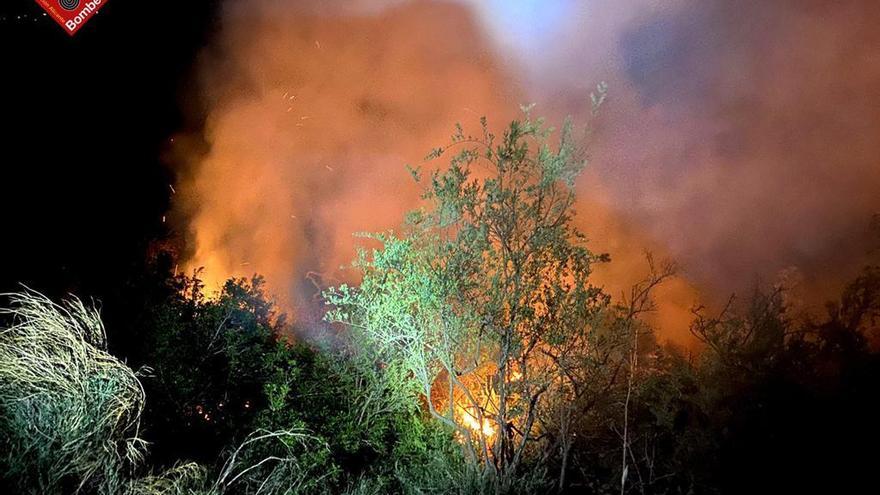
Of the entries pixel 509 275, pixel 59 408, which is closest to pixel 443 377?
pixel 509 275

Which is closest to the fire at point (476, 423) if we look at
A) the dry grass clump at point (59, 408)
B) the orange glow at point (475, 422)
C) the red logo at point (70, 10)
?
the orange glow at point (475, 422)

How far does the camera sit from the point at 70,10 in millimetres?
14492

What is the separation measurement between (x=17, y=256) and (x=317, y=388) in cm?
941

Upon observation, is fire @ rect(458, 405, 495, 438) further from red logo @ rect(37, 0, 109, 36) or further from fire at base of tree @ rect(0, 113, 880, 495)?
red logo @ rect(37, 0, 109, 36)

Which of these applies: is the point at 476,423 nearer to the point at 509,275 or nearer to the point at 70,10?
the point at 509,275

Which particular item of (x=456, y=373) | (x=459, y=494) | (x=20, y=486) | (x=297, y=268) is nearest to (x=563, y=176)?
(x=456, y=373)

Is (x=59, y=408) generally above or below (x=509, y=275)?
below

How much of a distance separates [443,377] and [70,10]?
1914 centimetres

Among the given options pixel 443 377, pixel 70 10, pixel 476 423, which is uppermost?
pixel 70 10

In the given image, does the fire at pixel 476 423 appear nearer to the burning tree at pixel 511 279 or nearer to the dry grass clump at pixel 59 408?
the burning tree at pixel 511 279

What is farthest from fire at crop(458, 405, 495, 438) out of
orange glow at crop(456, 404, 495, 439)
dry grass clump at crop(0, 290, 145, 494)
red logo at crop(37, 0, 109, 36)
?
red logo at crop(37, 0, 109, 36)

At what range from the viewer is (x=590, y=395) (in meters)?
13.0

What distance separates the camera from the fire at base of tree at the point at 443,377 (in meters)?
7.32

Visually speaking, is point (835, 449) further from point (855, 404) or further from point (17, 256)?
point (17, 256)
